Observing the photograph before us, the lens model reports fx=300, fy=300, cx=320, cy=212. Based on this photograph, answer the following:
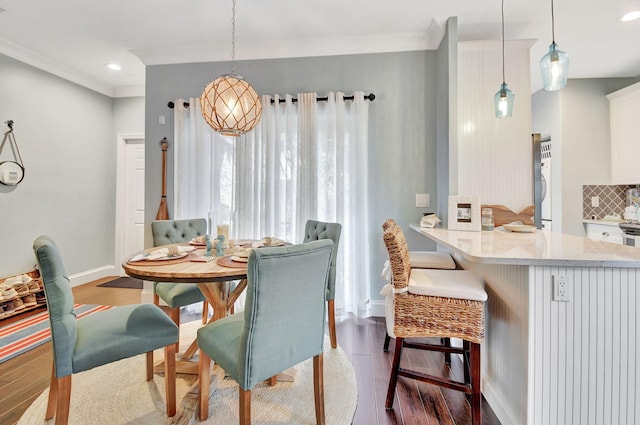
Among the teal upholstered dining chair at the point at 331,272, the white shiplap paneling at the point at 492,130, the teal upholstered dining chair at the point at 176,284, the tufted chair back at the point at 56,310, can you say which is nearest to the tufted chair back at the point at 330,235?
the teal upholstered dining chair at the point at 331,272

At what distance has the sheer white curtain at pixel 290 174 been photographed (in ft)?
9.73

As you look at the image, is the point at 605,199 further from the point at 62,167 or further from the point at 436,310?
the point at 62,167

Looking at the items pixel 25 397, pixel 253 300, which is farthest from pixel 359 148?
pixel 25 397

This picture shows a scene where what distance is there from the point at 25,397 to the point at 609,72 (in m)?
6.11

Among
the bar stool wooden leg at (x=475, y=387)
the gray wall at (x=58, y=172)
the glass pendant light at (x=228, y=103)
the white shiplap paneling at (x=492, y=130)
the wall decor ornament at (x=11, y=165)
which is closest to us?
the bar stool wooden leg at (x=475, y=387)

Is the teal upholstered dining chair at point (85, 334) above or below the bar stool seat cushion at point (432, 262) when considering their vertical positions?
below

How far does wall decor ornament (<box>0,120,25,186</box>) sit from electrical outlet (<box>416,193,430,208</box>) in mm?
4258

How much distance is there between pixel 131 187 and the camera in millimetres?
4406

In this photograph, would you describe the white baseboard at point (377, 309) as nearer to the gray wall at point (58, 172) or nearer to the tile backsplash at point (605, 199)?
the tile backsplash at point (605, 199)

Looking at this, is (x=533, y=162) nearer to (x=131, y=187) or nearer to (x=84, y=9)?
(x=84, y=9)

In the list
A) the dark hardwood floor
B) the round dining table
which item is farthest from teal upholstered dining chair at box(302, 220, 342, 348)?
the round dining table

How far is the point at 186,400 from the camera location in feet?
5.62

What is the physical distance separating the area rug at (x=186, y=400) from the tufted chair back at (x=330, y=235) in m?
0.54

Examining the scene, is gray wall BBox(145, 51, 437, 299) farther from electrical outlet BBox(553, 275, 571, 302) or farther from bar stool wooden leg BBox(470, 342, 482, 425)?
electrical outlet BBox(553, 275, 571, 302)
